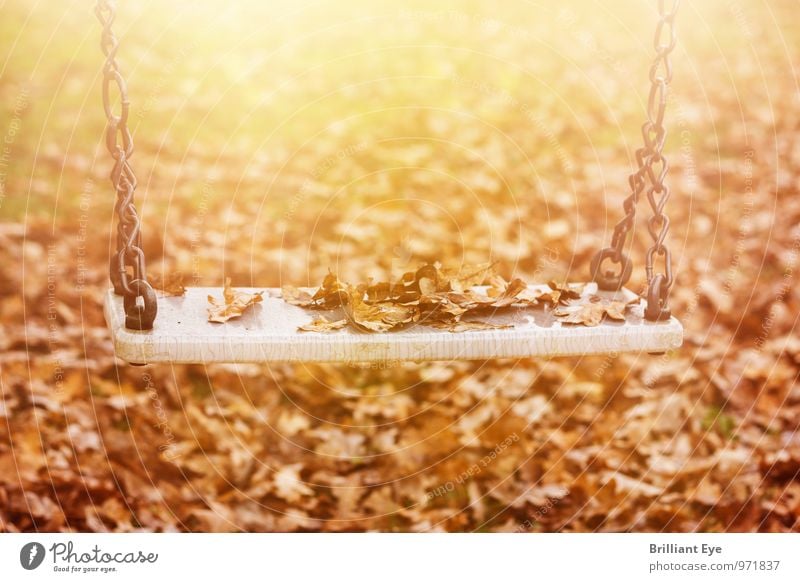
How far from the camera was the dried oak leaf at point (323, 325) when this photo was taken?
73.2 inches

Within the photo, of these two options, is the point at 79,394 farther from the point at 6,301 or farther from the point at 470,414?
the point at 470,414

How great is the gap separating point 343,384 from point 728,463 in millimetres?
1278

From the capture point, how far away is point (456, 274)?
2240 mm

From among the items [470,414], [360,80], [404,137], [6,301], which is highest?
[360,80]

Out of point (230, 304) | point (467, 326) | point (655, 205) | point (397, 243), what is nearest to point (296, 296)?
point (230, 304)

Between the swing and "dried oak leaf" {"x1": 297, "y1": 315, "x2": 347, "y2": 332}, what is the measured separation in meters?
0.02

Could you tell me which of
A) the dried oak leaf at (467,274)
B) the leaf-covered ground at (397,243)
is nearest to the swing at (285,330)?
the dried oak leaf at (467,274)

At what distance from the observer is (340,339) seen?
180 centimetres

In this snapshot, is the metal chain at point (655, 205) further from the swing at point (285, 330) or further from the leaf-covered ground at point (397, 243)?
the leaf-covered ground at point (397, 243)
